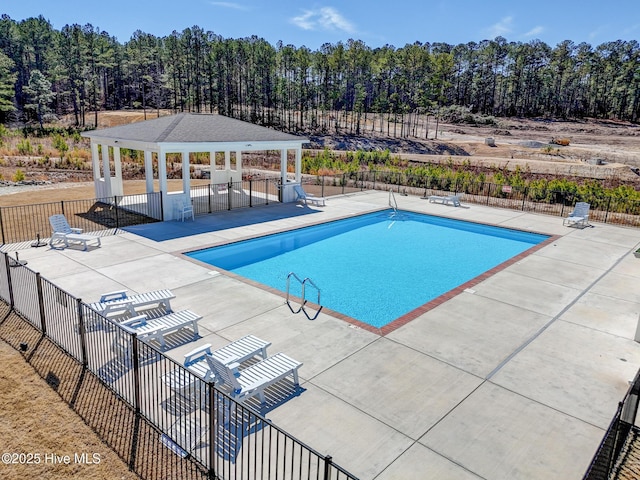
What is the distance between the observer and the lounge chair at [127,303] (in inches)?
339

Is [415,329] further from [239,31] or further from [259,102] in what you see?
[239,31]

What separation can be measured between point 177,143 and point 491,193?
1832cm

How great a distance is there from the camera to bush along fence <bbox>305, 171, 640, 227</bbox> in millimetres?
22000

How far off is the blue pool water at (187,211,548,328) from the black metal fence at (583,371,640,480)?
487cm

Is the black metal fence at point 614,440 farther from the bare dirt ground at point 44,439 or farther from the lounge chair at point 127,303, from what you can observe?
the lounge chair at point 127,303

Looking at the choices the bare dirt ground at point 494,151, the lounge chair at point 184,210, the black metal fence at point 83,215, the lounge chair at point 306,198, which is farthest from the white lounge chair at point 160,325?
the bare dirt ground at point 494,151

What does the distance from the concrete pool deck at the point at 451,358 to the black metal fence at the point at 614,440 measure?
281mm

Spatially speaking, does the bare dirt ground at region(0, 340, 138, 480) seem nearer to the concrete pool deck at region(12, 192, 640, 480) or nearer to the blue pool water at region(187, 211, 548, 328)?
the concrete pool deck at region(12, 192, 640, 480)

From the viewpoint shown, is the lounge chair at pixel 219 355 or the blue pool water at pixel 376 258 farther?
the blue pool water at pixel 376 258

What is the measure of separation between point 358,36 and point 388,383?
87.1 metres

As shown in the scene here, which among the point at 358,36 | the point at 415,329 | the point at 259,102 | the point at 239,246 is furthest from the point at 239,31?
the point at 415,329

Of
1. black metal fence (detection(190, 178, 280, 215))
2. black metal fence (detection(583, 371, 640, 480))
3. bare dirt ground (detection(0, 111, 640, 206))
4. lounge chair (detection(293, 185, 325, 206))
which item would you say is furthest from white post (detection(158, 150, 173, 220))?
black metal fence (detection(583, 371, 640, 480))

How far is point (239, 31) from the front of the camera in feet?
290

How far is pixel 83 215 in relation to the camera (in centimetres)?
1794
